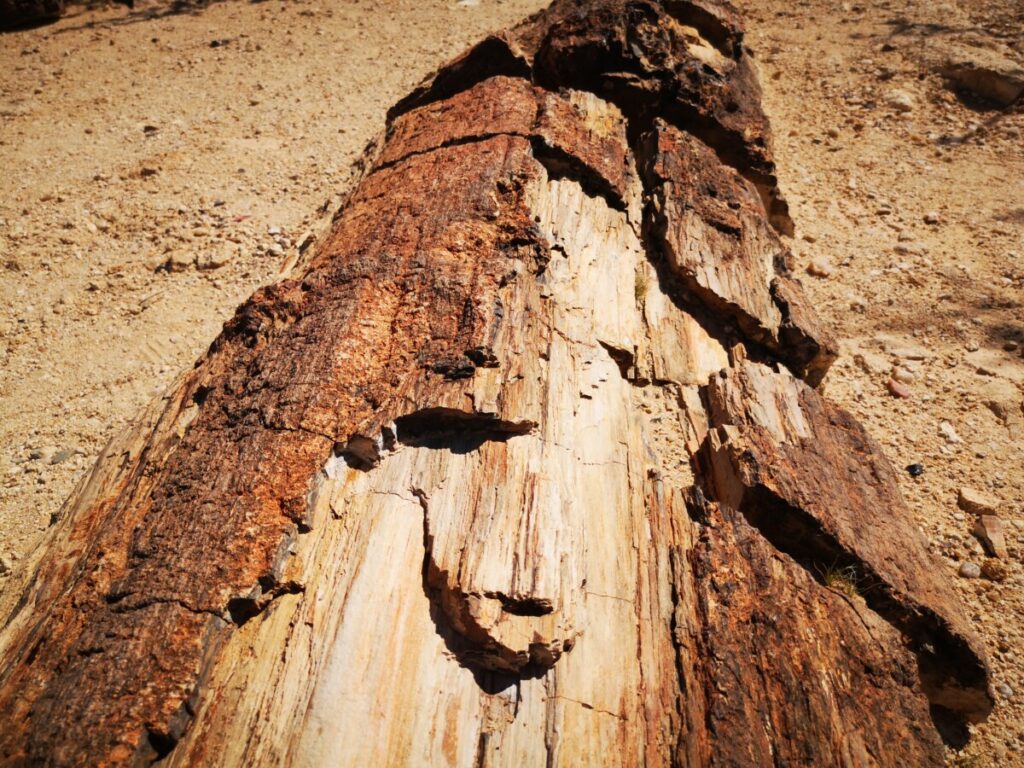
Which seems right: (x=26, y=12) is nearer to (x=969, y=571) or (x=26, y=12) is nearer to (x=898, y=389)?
(x=898, y=389)

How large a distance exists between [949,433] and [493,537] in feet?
11.7

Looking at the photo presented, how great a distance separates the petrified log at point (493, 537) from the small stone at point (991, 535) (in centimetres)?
82

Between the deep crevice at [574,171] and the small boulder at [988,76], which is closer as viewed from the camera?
the deep crevice at [574,171]

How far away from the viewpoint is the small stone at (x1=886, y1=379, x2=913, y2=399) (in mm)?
4599

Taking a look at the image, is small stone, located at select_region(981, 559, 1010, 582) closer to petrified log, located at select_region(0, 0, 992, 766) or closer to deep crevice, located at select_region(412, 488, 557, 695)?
petrified log, located at select_region(0, 0, 992, 766)

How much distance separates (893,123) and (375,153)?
19.3ft

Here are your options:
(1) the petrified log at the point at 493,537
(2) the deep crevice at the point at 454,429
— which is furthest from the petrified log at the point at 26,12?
(2) the deep crevice at the point at 454,429

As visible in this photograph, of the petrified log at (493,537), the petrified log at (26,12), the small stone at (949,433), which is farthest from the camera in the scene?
the petrified log at (26,12)

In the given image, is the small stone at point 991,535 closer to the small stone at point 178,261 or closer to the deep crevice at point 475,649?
the deep crevice at point 475,649

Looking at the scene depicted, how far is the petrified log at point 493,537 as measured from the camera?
219 cm

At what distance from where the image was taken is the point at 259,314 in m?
3.21

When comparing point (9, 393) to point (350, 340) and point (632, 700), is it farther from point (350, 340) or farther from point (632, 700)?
point (632, 700)

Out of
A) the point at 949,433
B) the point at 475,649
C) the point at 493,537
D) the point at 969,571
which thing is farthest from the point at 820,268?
the point at 475,649

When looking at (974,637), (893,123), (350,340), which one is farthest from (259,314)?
(893,123)
